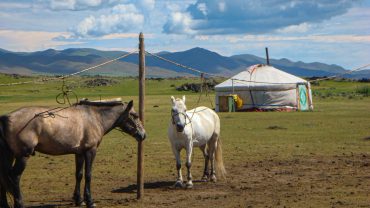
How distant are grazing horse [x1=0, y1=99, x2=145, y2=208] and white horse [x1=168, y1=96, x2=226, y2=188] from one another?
1471mm

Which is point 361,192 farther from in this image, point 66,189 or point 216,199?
point 66,189

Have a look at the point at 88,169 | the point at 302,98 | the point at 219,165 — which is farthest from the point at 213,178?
the point at 302,98

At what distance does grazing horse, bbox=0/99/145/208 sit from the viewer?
966cm

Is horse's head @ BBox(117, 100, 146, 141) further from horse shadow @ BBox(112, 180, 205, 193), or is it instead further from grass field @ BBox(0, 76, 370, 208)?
horse shadow @ BBox(112, 180, 205, 193)

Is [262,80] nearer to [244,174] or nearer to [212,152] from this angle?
[244,174]

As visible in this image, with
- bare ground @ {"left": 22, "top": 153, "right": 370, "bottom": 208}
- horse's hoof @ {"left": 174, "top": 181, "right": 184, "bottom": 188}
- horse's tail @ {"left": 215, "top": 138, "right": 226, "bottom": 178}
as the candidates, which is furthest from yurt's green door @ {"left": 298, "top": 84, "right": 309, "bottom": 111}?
horse's hoof @ {"left": 174, "top": 181, "right": 184, "bottom": 188}

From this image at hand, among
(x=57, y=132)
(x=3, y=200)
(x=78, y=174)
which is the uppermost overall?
(x=57, y=132)

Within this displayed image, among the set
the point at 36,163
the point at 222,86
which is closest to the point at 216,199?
the point at 36,163

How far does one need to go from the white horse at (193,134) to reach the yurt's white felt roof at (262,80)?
2527 centimetres

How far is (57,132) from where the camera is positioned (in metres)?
10.1

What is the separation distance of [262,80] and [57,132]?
3183cm

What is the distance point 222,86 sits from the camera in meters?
41.9

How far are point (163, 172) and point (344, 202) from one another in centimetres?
565

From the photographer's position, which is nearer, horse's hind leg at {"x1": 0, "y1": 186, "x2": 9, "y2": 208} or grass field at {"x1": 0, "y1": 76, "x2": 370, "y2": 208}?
horse's hind leg at {"x1": 0, "y1": 186, "x2": 9, "y2": 208}
